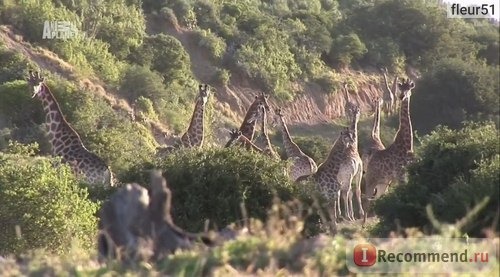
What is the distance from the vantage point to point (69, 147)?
56.3 feet

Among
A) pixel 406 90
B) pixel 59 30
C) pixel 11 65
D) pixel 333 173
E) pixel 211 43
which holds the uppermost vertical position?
pixel 59 30

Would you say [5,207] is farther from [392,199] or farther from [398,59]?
[398,59]

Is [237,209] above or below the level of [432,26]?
below

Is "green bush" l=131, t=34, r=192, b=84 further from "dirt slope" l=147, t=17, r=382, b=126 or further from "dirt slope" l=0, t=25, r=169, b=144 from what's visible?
"dirt slope" l=0, t=25, r=169, b=144

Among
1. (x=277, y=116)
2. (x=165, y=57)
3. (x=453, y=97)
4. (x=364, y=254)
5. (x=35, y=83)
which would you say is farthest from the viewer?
(x=453, y=97)

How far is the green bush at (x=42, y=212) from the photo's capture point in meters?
12.7

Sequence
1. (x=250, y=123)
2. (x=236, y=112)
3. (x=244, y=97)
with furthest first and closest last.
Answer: (x=244, y=97), (x=236, y=112), (x=250, y=123)

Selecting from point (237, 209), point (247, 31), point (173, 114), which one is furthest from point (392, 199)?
point (247, 31)

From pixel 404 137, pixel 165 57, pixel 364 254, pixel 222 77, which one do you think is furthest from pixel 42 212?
pixel 222 77

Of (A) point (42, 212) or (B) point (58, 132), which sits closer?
(A) point (42, 212)

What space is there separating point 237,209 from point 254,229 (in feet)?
15.4

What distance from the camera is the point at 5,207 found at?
42.6 ft

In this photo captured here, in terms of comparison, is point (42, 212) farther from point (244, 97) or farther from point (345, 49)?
point (345, 49)

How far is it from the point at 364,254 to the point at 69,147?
34.6 feet
